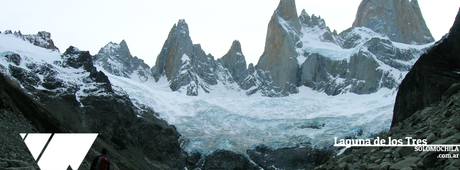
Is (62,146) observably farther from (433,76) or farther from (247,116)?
(247,116)

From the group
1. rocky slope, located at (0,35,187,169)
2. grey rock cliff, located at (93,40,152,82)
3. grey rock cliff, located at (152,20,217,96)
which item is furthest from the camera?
grey rock cliff, located at (93,40,152,82)

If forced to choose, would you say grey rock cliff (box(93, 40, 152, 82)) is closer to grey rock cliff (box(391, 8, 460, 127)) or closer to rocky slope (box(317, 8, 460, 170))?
grey rock cliff (box(391, 8, 460, 127))

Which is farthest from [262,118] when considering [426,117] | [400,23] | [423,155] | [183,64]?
[400,23]

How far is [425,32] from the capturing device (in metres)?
197

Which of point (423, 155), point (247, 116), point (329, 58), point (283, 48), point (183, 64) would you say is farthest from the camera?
point (283, 48)

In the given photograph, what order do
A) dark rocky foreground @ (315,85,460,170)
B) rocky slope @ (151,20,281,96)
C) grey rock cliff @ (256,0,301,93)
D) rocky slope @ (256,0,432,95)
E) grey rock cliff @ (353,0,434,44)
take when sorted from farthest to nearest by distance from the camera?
grey rock cliff @ (353,0,434,44) < grey rock cliff @ (256,0,301,93) < rocky slope @ (151,20,281,96) < rocky slope @ (256,0,432,95) < dark rocky foreground @ (315,85,460,170)

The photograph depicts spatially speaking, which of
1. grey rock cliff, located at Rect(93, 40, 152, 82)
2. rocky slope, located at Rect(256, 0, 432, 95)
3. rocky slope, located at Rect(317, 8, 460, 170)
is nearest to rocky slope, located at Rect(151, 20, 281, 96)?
grey rock cliff, located at Rect(93, 40, 152, 82)

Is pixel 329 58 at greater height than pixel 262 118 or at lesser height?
greater

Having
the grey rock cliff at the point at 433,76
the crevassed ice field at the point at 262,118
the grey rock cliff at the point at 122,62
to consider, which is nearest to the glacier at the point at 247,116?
the crevassed ice field at the point at 262,118

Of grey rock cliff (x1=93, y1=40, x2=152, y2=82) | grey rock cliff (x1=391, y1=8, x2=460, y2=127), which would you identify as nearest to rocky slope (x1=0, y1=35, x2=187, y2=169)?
grey rock cliff (x1=391, y1=8, x2=460, y2=127)

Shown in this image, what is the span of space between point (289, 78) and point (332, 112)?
221 ft

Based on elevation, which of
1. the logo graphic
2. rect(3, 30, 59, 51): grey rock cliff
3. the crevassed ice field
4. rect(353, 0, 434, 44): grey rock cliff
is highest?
rect(353, 0, 434, 44): grey rock cliff

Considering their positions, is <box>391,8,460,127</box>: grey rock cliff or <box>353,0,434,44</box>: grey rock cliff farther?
<box>353,0,434,44</box>: grey rock cliff

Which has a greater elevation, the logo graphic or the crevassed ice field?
the logo graphic
